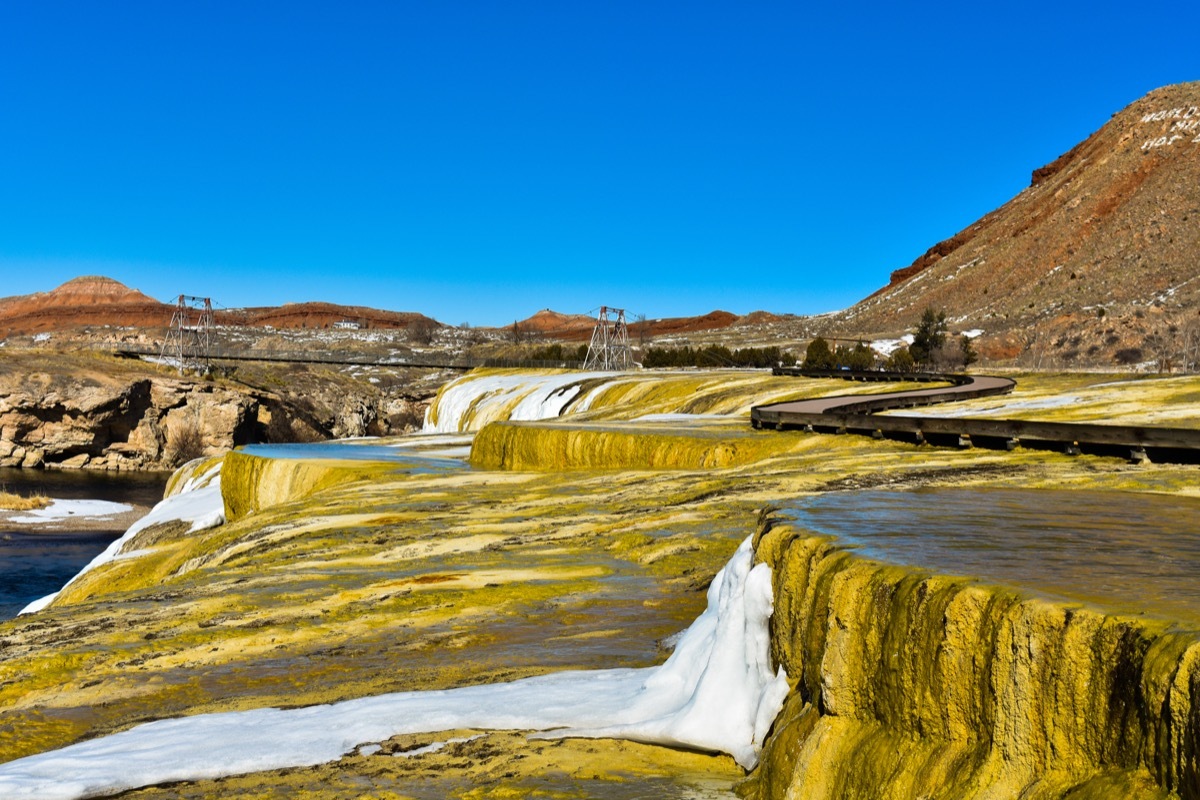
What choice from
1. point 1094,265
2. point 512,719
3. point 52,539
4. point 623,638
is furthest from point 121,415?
point 1094,265

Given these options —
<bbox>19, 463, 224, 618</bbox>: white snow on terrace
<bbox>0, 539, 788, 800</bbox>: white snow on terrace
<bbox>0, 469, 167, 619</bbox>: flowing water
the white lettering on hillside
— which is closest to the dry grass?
<bbox>0, 469, 167, 619</bbox>: flowing water

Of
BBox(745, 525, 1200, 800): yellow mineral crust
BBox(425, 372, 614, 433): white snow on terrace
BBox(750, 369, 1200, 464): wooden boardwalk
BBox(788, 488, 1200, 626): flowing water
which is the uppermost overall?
BBox(425, 372, 614, 433): white snow on terrace

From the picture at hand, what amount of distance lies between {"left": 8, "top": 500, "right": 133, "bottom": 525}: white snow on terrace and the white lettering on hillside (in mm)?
104787

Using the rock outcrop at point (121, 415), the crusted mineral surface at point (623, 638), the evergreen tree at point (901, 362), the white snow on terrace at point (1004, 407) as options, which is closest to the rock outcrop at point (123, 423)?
the rock outcrop at point (121, 415)

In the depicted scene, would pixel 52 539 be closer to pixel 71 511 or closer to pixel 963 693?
pixel 71 511

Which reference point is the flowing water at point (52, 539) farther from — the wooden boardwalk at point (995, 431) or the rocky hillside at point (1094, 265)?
the rocky hillside at point (1094, 265)

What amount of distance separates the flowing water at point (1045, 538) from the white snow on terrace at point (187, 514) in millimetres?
22429

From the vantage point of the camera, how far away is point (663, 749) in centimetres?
773

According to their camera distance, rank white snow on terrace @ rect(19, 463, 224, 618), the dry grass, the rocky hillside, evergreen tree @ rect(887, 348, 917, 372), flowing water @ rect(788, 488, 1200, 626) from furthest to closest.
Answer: the rocky hillside → evergreen tree @ rect(887, 348, 917, 372) → the dry grass → white snow on terrace @ rect(19, 463, 224, 618) → flowing water @ rect(788, 488, 1200, 626)

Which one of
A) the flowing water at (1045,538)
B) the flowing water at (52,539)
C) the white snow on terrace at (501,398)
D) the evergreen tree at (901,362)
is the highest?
the evergreen tree at (901,362)

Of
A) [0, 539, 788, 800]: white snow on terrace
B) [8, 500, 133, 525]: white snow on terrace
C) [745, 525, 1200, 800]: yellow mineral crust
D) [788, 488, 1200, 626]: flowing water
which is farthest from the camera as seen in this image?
[8, 500, 133, 525]: white snow on terrace

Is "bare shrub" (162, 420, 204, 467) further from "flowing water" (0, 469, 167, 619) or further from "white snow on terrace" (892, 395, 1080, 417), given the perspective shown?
"white snow on terrace" (892, 395, 1080, 417)

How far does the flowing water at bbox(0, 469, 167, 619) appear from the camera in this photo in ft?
116

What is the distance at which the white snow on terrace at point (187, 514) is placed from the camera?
96.6 feet
